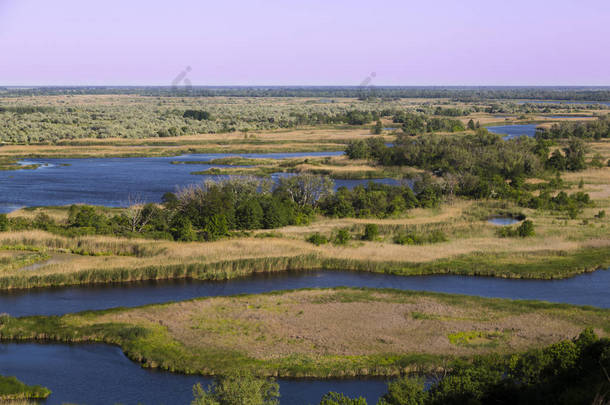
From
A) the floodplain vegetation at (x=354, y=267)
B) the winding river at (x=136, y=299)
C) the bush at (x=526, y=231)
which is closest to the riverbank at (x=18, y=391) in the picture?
the floodplain vegetation at (x=354, y=267)

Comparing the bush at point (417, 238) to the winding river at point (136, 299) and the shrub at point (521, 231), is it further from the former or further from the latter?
the winding river at point (136, 299)

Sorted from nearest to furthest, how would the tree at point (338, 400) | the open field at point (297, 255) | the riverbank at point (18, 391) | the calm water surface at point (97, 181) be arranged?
the tree at point (338, 400)
the riverbank at point (18, 391)
the open field at point (297, 255)
the calm water surface at point (97, 181)

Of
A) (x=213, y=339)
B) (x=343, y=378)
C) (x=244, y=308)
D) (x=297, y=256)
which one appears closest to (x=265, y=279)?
(x=297, y=256)

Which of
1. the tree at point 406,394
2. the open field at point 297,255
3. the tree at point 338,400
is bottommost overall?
the open field at point 297,255

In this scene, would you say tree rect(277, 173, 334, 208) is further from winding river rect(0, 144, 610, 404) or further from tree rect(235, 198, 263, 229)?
winding river rect(0, 144, 610, 404)

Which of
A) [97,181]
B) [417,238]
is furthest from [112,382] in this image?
[97,181]

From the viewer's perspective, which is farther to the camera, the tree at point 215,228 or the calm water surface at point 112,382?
the tree at point 215,228

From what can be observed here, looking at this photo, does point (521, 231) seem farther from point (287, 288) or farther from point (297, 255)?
point (287, 288)
